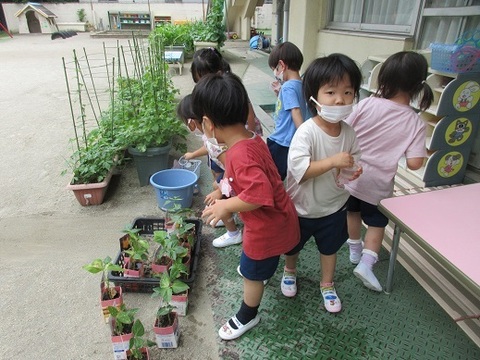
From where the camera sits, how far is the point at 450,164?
9.98 ft

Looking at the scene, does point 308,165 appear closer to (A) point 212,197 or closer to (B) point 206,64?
(A) point 212,197

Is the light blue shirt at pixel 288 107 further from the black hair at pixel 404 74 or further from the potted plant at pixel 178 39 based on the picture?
the potted plant at pixel 178 39

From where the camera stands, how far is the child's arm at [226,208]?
1320mm

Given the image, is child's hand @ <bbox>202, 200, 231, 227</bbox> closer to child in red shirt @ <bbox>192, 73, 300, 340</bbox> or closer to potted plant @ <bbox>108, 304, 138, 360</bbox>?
child in red shirt @ <bbox>192, 73, 300, 340</bbox>

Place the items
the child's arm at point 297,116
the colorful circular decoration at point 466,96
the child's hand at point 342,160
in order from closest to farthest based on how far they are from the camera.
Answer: the child's hand at point 342,160, the child's arm at point 297,116, the colorful circular decoration at point 466,96

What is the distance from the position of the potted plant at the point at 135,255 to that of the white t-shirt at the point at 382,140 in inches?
51.0

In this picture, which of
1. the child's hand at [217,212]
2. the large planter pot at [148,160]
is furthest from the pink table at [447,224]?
the large planter pot at [148,160]

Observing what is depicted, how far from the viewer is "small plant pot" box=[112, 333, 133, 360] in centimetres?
162

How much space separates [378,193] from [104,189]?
2327mm

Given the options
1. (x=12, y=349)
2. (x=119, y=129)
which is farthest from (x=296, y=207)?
(x=119, y=129)

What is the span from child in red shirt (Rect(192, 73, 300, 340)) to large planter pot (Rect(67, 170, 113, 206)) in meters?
1.89

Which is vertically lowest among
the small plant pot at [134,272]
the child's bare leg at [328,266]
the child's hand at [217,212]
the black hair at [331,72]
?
the small plant pot at [134,272]

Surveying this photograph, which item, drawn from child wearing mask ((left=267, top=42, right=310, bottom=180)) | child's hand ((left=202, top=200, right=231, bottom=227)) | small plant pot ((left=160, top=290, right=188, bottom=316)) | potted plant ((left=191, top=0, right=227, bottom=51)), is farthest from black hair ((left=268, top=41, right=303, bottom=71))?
potted plant ((left=191, top=0, right=227, bottom=51))

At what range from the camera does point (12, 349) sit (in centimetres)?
181
